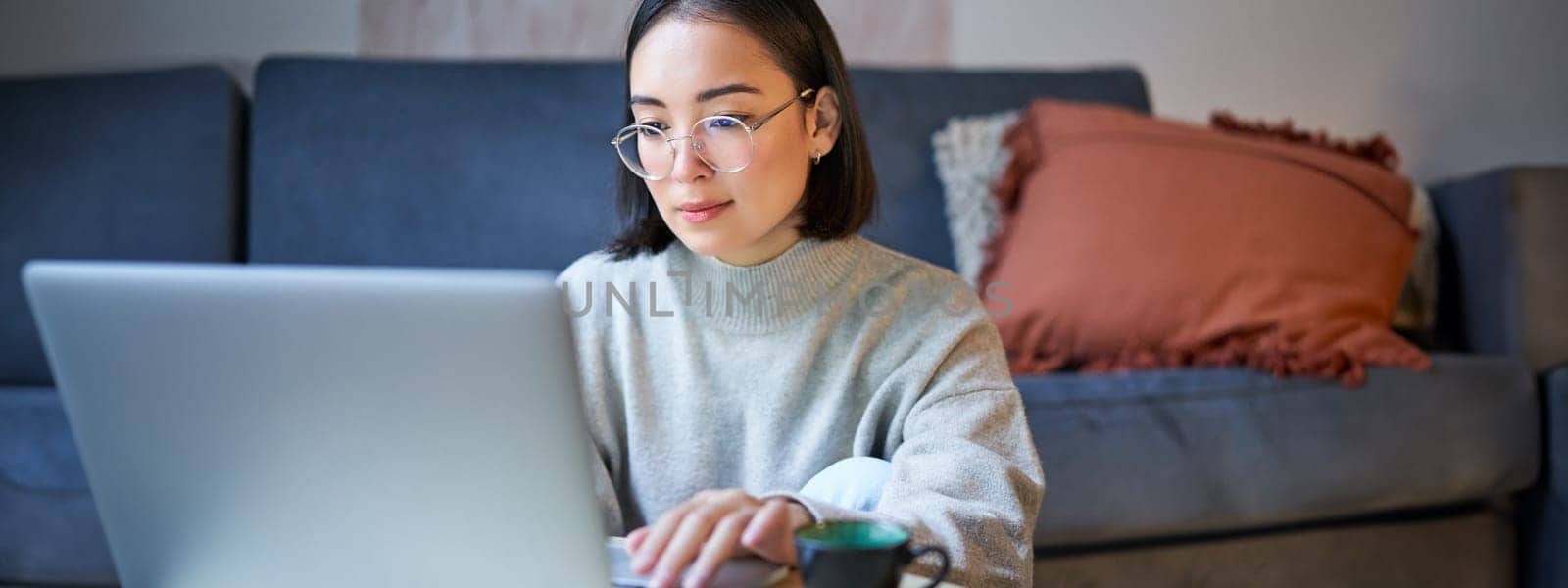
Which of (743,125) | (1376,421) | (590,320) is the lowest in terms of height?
(1376,421)

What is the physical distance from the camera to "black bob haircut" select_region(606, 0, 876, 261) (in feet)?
3.26

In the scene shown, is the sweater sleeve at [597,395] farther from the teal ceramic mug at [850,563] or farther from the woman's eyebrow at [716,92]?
the teal ceramic mug at [850,563]

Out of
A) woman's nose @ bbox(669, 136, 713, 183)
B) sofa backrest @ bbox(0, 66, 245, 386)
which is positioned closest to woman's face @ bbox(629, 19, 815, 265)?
woman's nose @ bbox(669, 136, 713, 183)

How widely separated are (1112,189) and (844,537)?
1301mm

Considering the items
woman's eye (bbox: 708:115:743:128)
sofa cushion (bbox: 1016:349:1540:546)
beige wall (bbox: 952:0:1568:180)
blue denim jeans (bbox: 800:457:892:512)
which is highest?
beige wall (bbox: 952:0:1568:180)

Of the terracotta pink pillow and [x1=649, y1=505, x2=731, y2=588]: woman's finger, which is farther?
the terracotta pink pillow

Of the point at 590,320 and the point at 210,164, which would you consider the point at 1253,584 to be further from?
the point at 210,164

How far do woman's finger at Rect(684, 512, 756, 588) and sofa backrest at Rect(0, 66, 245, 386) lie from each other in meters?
1.50

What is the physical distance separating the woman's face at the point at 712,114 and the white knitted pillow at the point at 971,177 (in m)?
0.90

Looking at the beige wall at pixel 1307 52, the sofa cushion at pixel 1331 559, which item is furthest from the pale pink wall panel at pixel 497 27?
the sofa cushion at pixel 1331 559

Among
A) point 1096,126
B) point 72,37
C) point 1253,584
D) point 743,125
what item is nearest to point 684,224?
point 743,125

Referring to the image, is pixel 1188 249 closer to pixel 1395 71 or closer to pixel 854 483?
pixel 854 483

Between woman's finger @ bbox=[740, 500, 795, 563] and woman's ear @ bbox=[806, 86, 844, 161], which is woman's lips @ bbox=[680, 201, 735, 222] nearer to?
woman's ear @ bbox=[806, 86, 844, 161]

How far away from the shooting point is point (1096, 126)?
74.2 inches
